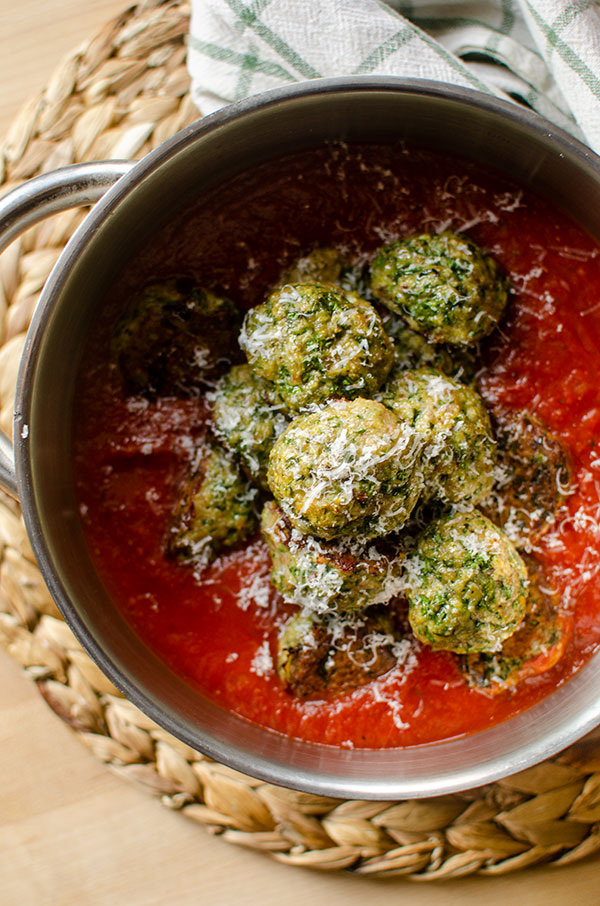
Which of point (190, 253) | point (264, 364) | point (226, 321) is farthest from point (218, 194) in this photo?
point (264, 364)

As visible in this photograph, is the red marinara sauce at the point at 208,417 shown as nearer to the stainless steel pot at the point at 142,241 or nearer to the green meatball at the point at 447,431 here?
the stainless steel pot at the point at 142,241

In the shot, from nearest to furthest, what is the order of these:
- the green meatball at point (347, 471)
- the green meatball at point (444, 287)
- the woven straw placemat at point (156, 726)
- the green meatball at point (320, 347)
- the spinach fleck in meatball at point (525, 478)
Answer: the green meatball at point (347, 471), the green meatball at point (320, 347), the green meatball at point (444, 287), the spinach fleck in meatball at point (525, 478), the woven straw placemat at point (156, 726)

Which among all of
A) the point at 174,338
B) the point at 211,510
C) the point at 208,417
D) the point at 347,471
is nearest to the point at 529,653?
the point at 347,471

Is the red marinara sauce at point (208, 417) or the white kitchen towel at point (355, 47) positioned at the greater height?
the white kitchen towel at point (355, 47)

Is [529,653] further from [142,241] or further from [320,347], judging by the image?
[142,241]

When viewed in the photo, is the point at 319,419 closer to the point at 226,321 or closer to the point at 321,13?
the point at 226,321

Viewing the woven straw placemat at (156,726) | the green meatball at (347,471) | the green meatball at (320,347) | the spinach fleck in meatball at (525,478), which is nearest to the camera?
the green meatball at (347,471)

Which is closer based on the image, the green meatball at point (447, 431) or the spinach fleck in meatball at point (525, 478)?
the green meatball at point (447, 431)

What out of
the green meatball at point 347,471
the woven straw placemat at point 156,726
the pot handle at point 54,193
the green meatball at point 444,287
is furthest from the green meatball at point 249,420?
the woven straw placemat at point 156,726

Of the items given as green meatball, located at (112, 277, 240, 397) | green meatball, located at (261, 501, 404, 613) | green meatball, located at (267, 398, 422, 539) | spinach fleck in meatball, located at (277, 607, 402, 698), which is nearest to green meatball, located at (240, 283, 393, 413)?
green meatball, located at (267, 398, 422, 539)
